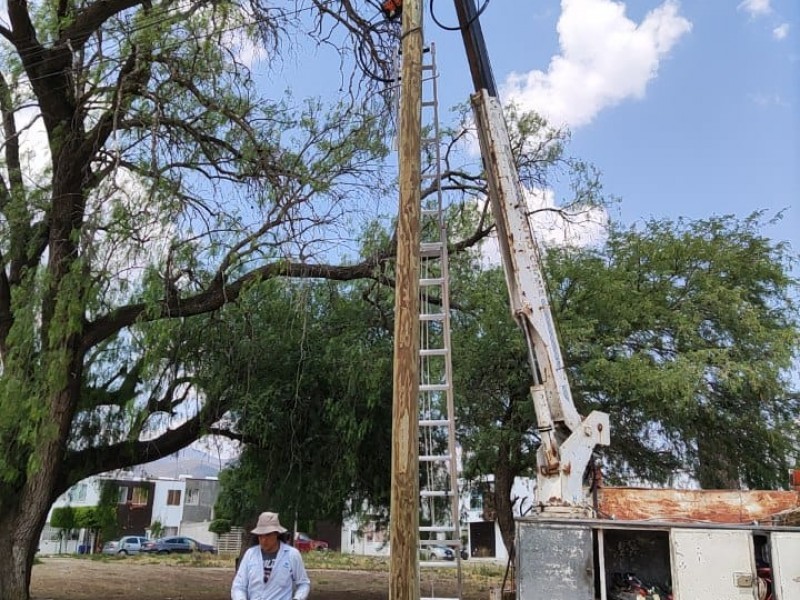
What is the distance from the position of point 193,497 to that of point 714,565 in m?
62.2

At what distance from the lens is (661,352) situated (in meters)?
13.4

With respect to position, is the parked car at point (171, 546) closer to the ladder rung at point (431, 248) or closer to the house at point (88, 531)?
the house at point (88, 531)

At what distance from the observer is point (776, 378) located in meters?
11.9

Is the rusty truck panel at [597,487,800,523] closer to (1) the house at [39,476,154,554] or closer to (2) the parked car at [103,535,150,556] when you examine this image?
(1) the house at [39,476,154,554]

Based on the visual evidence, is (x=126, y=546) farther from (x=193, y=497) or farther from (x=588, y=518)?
(x=588, y=518)

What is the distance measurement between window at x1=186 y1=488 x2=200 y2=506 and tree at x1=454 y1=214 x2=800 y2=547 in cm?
5268

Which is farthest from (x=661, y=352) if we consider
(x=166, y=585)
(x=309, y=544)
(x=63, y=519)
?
(x=63, y=519)

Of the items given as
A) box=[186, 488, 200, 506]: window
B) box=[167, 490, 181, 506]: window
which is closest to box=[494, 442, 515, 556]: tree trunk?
box=[167, 490, 181, 506]: window

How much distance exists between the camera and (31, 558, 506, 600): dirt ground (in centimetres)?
1817

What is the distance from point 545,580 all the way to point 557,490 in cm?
121

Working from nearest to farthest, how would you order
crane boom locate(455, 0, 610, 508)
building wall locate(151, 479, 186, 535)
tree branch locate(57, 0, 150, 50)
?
1. crane boom locate(455, 0, 610, 508)
2. tree branch locate(57, 0, 150, 50)
3. building wall locate(151, 479, 186, 535)

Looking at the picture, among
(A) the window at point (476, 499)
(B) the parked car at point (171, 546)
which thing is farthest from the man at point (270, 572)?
(B) the parked car at point (171, 546)

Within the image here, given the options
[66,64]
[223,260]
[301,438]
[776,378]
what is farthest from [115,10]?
[776,378]

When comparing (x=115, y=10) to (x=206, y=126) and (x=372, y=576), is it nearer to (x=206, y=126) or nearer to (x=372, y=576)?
(x=206, y=126)
